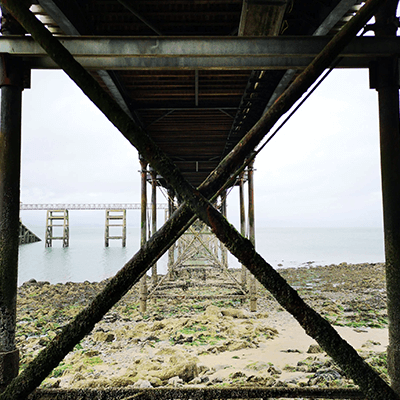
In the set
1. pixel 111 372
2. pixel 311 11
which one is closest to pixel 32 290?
pixel 111 372

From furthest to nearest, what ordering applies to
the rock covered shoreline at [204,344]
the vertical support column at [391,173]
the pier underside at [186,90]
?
the rock covered shoreline at [204,344], the vertical support column at [391,173], the pier underside at [186,90]

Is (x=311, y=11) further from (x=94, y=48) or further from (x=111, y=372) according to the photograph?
(x=111, y=372)

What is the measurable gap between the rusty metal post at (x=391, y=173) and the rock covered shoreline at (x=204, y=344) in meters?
2.08

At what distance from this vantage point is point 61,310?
35.1 ft

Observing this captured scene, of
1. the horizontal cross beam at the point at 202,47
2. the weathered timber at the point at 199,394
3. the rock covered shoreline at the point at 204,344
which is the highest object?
the horizontal cross beam at the point at 202,47

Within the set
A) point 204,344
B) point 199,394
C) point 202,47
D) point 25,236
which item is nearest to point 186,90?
point 202,47

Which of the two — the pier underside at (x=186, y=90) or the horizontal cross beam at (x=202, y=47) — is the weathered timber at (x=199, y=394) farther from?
the horizontal cross beam at (x=202, y=47)

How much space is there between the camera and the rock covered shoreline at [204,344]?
4.73 m

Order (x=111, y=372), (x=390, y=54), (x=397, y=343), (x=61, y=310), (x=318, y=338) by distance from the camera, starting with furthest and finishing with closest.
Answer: (x=61, y=310), (x=111, y=372), (x=390, y=54), (x=397, y=343), (x=318, y=338)

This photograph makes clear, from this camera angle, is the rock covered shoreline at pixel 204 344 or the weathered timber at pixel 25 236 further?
the weathered timber at pixel 25 236

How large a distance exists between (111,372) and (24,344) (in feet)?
10.0

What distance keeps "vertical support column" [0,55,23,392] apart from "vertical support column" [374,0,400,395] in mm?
3432

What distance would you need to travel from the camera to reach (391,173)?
294 cm

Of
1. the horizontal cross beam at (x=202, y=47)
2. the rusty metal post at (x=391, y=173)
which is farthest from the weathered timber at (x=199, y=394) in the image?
the horizontal cross beam at (x=202, y=47)
